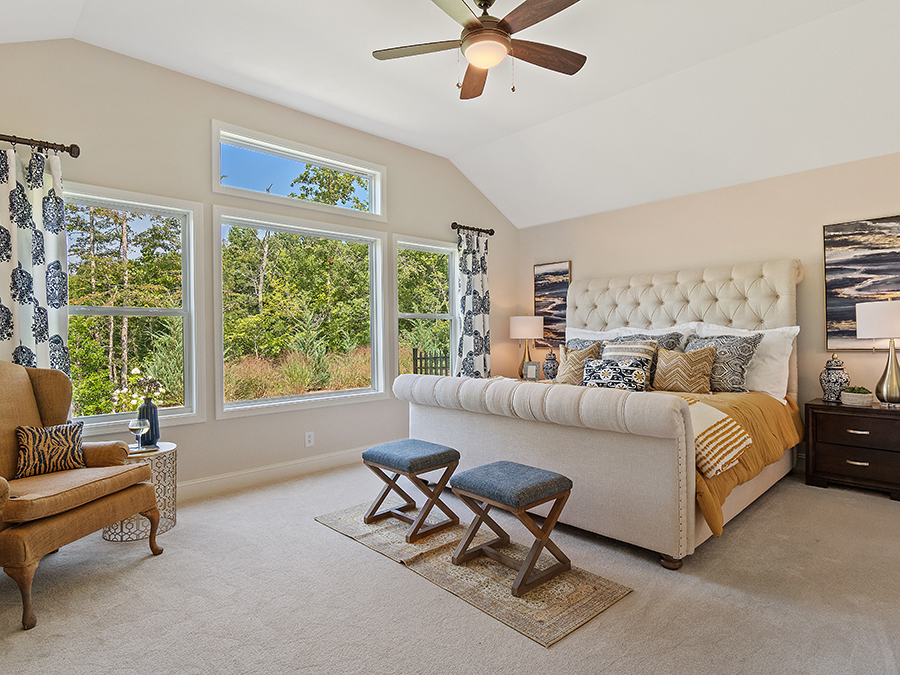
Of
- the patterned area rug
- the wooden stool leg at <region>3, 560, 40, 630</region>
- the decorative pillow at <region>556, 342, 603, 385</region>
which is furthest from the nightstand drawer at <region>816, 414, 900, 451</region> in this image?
the wooden stool leg at <region>3, 560, 40, 630</region>

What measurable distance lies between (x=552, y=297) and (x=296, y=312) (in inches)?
110

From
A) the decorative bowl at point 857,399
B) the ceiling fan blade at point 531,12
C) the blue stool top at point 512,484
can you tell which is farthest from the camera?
the decorative bowl at point 857,399

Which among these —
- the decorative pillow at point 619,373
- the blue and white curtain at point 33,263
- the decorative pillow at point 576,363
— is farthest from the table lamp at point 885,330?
the blue and white curtain at point 33,263

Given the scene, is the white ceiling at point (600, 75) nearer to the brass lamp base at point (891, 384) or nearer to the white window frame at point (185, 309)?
the white window frame at point (185, 309)

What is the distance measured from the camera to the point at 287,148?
4.15 metres

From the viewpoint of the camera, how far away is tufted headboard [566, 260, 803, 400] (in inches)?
157

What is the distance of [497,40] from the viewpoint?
7.94ft

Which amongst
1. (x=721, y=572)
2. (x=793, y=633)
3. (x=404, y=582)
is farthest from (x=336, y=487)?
(x=793, y=633)

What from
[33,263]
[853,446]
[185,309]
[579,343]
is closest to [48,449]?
[33,263]

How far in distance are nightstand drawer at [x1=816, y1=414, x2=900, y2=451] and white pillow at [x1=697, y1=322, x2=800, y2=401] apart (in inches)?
12.7

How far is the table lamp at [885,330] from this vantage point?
3.29 meters

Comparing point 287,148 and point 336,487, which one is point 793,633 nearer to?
point 336,487

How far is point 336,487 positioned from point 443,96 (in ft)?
9.91

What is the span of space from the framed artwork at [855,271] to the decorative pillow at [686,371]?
3.10 feet
